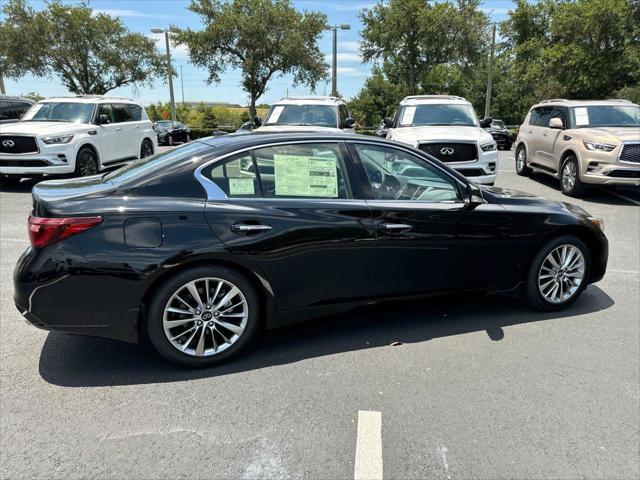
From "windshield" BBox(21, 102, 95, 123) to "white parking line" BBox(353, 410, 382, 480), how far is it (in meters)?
10.7

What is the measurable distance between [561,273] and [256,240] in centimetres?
278

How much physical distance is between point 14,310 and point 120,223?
6.52 ft

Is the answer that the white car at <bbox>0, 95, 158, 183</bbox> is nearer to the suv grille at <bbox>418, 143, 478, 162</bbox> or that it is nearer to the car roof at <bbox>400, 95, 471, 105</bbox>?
the car roof at <bbox>400, 95, 471, 105</bbox>

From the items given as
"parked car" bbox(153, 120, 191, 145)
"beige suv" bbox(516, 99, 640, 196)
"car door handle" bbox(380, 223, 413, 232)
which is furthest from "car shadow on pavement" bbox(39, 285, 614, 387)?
"parked car" bbox(153, 120, 191, 145)

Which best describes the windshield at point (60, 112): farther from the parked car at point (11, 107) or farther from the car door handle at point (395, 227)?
the car door handle at point (395, 227)

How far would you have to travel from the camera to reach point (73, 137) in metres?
10.7

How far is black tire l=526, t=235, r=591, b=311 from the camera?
14.7ft

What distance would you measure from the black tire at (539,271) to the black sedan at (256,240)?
18mm

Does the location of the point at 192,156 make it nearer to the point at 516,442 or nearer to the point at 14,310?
the point at 14,310

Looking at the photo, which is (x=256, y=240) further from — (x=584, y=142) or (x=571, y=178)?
(x=571, y=178)

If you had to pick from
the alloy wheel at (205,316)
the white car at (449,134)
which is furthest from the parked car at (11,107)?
the alloy wheel at (205,316)

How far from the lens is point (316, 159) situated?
152 inches

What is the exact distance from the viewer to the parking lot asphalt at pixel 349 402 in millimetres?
2680

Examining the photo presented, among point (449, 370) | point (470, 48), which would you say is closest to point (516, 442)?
point (449, 370)
